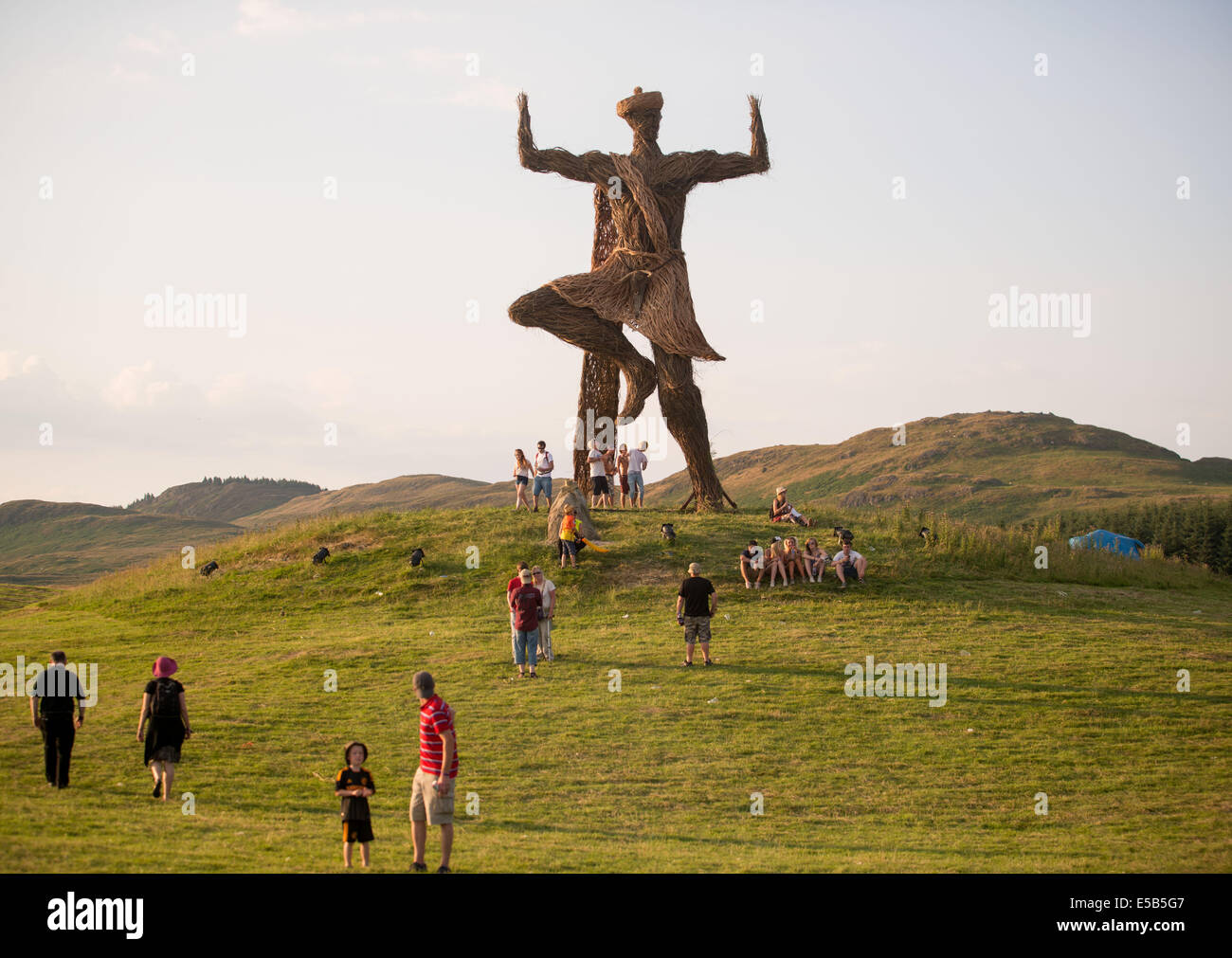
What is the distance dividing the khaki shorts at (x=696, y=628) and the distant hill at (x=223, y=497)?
95.8 metres

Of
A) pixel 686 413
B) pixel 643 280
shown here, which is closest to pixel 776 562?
pixel 686 413

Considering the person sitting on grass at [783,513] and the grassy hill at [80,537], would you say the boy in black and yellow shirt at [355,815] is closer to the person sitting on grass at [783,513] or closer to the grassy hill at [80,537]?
Answer: the person sitting on grass at [783,513]

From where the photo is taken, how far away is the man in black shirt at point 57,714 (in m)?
11.2

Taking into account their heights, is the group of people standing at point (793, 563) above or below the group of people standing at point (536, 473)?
below

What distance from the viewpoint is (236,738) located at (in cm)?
1403

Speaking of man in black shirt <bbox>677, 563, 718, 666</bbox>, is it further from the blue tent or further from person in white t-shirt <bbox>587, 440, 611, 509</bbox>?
A: the blue tent

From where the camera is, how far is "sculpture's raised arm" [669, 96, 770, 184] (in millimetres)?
27516

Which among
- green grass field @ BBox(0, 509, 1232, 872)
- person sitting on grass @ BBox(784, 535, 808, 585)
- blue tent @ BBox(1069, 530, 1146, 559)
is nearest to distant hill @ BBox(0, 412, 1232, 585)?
blue tent @ BBox(1069, 530, 1146, 559)

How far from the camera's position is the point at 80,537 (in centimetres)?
7975

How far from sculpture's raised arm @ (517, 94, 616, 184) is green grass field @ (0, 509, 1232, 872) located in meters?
9.99

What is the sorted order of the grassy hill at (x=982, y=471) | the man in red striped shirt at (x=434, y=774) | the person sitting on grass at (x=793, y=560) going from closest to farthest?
the man in red striped shirt at (x=434, y=774) < the person sitting on grass at (x=793, y=560) < the grassy hill at (x=982, y=471)

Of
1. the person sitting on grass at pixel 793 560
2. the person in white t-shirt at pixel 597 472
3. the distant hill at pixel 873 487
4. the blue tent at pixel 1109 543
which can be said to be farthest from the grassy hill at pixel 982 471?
the person sitting on grass at pixel 793 560
